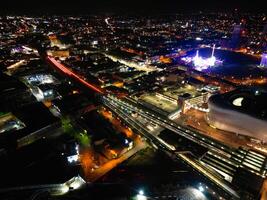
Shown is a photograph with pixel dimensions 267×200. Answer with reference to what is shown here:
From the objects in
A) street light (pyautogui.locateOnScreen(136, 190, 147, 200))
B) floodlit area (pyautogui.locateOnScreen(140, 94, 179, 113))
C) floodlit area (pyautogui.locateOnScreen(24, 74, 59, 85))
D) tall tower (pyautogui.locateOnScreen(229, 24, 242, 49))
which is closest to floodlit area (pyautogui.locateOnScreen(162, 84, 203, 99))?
floodlit area (pyautogui.locateOnScreen(140, 94, 179, 113))

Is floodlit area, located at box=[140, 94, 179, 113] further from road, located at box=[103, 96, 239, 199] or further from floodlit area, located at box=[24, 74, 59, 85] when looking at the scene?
floodlit area, located at box=[24, 74, 59, 85]

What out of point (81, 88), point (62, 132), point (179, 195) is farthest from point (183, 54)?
point (179, 195)

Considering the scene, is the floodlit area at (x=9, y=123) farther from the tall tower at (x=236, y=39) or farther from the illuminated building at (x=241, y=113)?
the tall tower at (x=236, y=39)

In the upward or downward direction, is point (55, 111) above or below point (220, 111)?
below

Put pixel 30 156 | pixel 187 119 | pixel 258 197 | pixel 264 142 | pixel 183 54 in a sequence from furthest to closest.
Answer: pixel 183 54 < pixel 187 119 < pixel 264 142 < pixel 30 156 < pixel 258 197

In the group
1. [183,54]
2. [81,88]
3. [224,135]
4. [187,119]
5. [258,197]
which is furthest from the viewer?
[183,54]

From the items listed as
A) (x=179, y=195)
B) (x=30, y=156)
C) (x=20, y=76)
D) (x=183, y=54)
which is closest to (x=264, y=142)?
(x=179, y=195)

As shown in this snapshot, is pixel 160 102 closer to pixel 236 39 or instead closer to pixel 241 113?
pixel 241 113

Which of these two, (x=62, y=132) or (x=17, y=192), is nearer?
(x=17, y=192)

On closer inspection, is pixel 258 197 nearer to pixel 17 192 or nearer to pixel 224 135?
pixel 224 135
